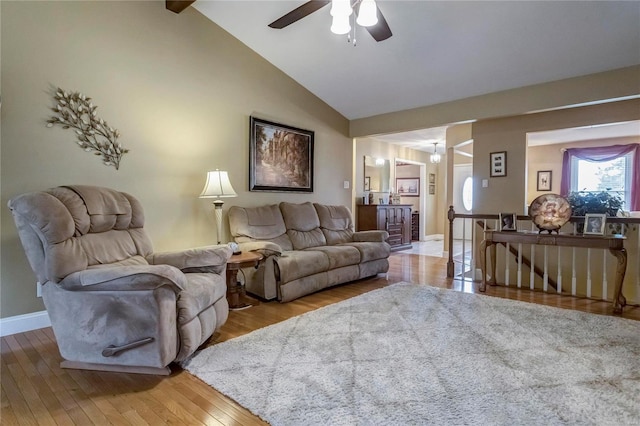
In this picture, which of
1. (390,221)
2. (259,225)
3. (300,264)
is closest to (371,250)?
(300,264)

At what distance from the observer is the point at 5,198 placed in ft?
8.48

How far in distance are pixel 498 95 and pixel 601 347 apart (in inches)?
119

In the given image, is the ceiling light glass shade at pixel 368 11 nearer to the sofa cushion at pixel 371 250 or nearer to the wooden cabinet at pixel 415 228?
the sofa cushion at pixel 371 250

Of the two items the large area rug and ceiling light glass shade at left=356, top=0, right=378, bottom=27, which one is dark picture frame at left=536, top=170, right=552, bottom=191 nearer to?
the large area rug

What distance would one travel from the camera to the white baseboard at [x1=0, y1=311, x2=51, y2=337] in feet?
8.59

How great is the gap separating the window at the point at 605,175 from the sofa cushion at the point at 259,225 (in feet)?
22.1

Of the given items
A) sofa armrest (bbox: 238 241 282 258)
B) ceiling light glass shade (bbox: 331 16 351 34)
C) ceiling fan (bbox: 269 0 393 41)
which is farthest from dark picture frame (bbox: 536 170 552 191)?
ceiling light glass shade (bbox: 331 16 351 34)

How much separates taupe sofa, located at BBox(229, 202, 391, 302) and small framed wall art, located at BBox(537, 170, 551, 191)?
5.31 metres

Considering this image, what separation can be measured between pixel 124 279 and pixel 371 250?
3039 millimetres

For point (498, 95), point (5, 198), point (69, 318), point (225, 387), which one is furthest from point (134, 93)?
point (498, 95)

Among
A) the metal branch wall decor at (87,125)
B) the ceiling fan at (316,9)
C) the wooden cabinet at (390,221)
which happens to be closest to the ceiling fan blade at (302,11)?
the ceiling fan at (316,9)

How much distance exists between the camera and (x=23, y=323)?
2703mm

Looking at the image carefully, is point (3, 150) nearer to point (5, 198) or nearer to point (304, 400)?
point (5, 198)

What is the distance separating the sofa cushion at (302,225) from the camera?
14.2 ft
